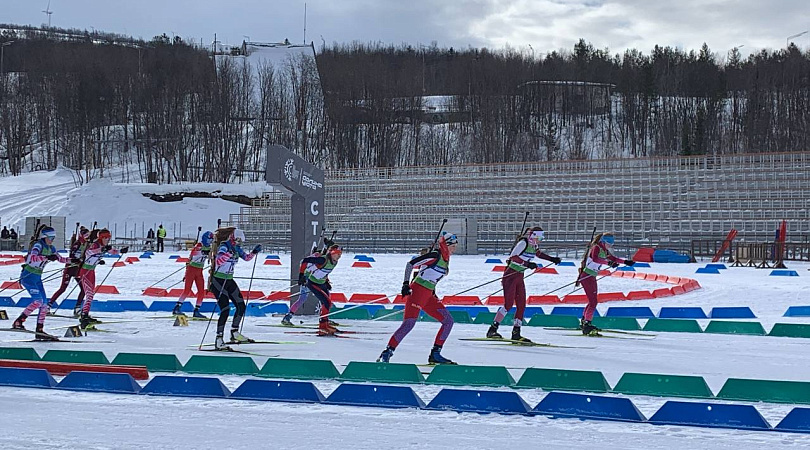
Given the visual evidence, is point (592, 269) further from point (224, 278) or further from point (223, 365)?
point (223, 365)

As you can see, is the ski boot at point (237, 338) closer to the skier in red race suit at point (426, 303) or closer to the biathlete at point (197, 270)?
the skier in red race suit at point (426, 303)

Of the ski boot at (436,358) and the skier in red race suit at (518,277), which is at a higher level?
the skier in red race suit at (518,277)

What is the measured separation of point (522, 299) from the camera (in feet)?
47.1

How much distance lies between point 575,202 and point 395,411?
42.9m

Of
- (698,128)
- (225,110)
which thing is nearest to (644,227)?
(698,128)

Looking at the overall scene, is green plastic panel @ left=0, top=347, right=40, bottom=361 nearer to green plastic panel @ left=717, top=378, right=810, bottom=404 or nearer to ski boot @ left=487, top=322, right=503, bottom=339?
ski boot @ left=487, top=322, right=503, bottom=339

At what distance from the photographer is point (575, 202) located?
166 ft

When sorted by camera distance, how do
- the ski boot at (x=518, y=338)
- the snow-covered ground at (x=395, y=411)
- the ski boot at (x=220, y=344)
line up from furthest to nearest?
the ski boot at (x=518, y=338) → the ski boot at (x=220, y=344) → the snow-covered ground at (x=395, y=411)

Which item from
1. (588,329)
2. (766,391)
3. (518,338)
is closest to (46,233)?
(518,338)

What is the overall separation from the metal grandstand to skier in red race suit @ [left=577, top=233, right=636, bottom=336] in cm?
2764

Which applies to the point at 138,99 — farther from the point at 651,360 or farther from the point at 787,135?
the point at 651,360

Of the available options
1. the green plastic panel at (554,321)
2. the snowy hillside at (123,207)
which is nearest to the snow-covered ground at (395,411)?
the green plastic panel at (554,321)

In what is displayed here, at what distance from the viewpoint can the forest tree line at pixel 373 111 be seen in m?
77.9

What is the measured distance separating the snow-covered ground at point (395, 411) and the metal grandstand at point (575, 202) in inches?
968
